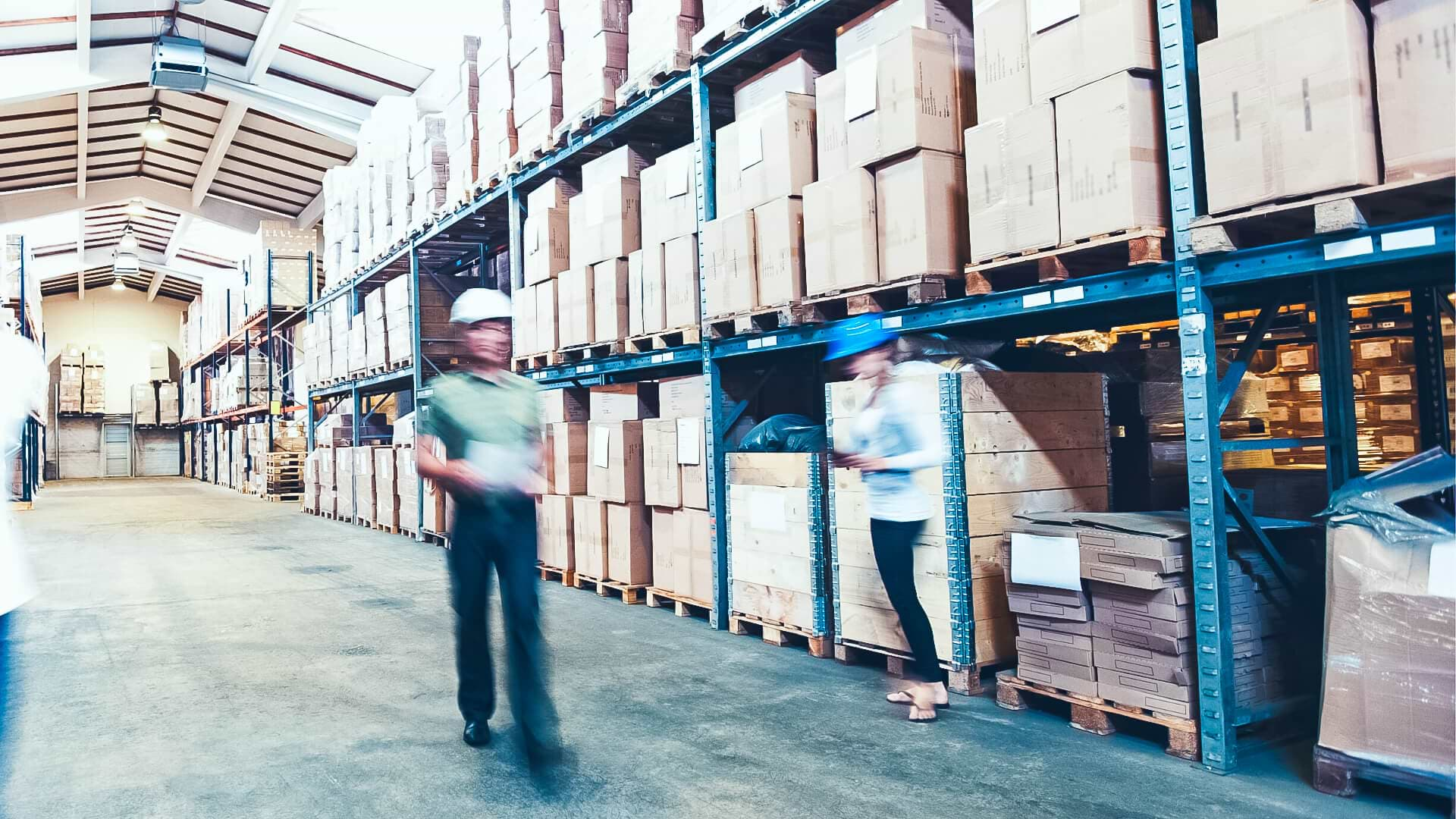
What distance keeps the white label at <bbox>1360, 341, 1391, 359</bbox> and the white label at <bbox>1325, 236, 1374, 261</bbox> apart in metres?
3.12

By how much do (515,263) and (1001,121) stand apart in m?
5.53

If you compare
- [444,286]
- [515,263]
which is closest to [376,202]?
[444,286]

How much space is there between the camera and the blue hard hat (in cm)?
481

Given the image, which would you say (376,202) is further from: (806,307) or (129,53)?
(806,307)

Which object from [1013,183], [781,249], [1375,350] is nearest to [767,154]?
[781,249]

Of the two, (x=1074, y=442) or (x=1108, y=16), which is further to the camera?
(x=1074, y=442)

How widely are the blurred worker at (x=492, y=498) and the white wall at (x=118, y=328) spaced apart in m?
36.7

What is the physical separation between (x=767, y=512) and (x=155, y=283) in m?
36.0

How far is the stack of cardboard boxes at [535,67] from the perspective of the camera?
782 cm

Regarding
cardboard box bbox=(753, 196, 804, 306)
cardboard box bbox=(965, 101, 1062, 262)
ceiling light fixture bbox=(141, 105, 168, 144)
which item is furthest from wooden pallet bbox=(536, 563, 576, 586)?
ceiling light fixture bbox=(141, 105, 168, 144)

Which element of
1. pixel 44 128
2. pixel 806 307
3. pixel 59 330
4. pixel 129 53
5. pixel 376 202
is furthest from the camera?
pixel 59 330

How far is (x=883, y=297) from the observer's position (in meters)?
4.76

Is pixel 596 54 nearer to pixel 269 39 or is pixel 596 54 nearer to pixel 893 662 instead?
pixel 893 662

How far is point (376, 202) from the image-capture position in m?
12.6
